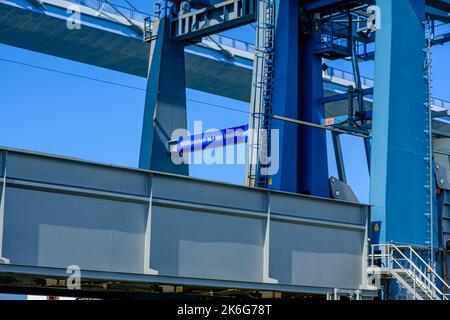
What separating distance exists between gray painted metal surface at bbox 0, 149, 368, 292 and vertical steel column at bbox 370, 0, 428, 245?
3671 millimetres

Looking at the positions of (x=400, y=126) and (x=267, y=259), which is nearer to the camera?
(x=267, y=259)

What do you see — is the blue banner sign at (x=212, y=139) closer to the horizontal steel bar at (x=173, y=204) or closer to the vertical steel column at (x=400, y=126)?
the vertical steel column at (x=400, y=126)

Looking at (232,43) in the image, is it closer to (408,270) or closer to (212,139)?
(212,139)

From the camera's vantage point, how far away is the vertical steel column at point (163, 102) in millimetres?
29922

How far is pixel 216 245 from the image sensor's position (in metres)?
15.3

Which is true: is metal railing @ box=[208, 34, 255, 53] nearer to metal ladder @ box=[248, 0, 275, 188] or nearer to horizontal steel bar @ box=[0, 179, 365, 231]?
metal ladder @ box=[248, 0, 275, 188]

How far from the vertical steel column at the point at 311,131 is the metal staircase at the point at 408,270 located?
553 centimetres

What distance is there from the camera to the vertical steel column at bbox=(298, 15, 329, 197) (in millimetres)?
26172

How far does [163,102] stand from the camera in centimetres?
3003

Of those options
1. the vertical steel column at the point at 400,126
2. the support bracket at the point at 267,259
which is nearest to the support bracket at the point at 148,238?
the support bracket at the point at 267,259

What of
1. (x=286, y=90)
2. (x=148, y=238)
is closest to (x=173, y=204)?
(x=148, y=238)

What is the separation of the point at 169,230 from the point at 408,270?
7.17 m

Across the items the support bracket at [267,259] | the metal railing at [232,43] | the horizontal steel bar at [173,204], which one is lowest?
the support bracket at [267,259]
